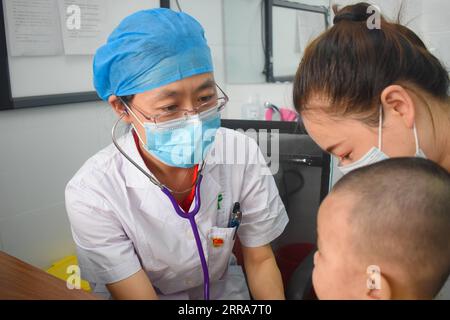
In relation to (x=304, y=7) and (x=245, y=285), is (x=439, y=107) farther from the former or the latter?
(x=304, y=7)

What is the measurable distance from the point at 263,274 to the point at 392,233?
586 mm

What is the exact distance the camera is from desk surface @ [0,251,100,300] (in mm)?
696

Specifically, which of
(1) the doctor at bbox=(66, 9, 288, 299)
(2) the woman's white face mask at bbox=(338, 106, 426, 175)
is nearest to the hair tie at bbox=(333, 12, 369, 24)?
(2) the woman's white face mask at bbox=(338, 106, 426, 175)

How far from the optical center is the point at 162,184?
107cm

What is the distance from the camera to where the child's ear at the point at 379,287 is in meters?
0.65

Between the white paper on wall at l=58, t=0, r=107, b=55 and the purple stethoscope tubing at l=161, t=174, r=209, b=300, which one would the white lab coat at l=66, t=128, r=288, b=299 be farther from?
the white paper on wall at l=58, t=0, r=107, b=55

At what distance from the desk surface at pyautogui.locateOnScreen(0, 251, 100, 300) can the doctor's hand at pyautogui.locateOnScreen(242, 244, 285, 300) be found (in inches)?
23.3

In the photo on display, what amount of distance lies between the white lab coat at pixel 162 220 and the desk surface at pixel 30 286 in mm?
199

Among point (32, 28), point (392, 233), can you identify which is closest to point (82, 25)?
point (32, 28)

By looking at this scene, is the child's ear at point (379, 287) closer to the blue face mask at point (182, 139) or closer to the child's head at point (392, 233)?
the child's head at point (392, 233)

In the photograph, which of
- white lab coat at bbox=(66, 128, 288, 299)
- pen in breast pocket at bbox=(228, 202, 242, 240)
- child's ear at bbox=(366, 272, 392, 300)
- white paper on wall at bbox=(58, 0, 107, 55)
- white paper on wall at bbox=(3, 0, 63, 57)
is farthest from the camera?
white paper on wall at bbox=(58, 0, 107, 55)

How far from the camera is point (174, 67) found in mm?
945

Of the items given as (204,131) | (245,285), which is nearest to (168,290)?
(245,285)

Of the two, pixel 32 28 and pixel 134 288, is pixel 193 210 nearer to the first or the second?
pixel 134 288
